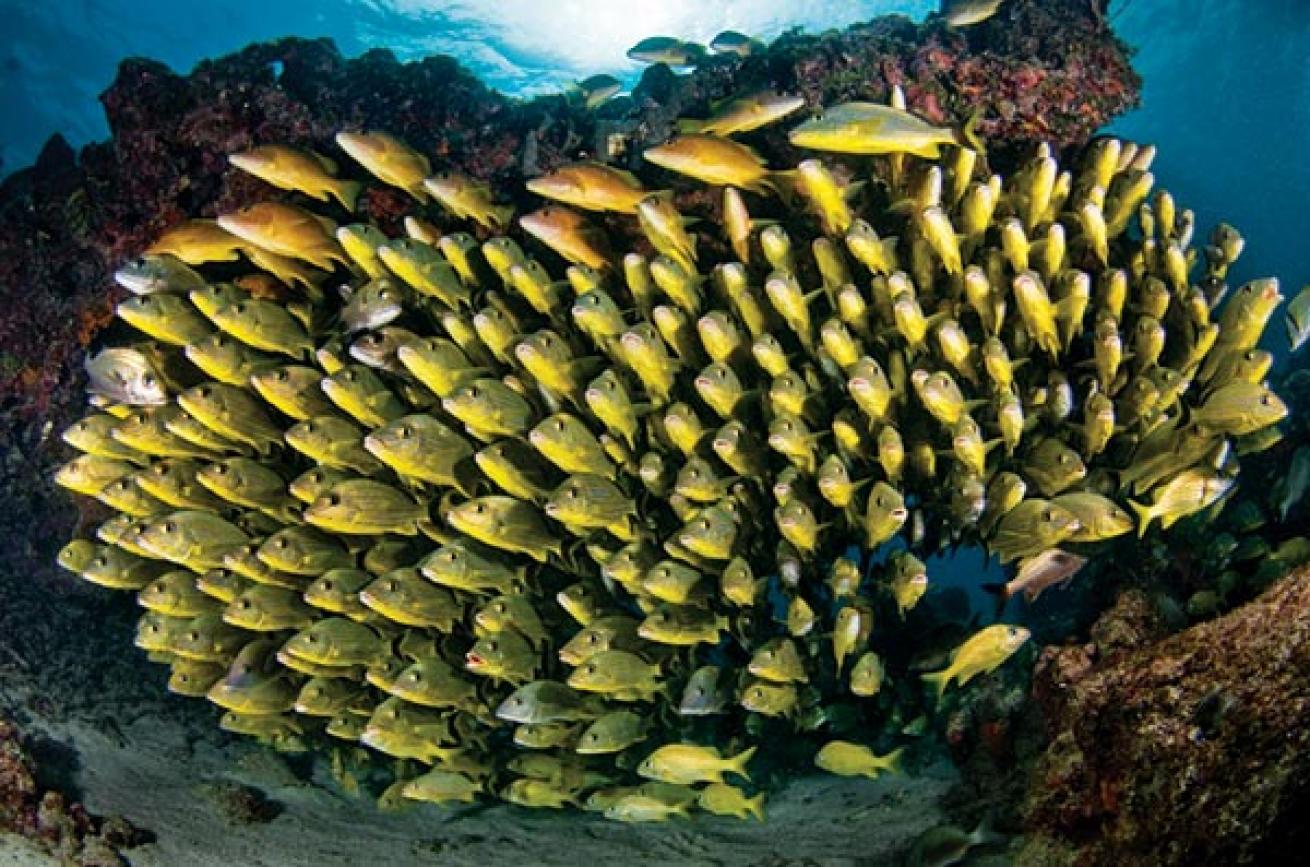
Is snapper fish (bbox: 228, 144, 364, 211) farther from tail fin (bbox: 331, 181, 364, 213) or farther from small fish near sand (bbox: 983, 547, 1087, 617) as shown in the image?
small fish near sand (bbox: 983, 547, 1087, 617)

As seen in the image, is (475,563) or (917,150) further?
(475,563)

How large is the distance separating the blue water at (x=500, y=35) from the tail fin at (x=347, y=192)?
34.1 m

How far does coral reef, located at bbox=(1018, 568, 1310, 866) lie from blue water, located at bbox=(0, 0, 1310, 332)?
1451 inches

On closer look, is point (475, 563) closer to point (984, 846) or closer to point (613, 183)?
point (613, 183)

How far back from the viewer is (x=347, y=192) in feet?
16.9

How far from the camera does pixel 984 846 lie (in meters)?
3.49

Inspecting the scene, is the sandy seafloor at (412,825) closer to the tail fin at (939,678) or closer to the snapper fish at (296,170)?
the tail fin at (939,678)

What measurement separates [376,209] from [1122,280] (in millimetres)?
5133

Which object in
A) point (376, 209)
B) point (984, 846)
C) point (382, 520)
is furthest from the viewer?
point (376, 209)

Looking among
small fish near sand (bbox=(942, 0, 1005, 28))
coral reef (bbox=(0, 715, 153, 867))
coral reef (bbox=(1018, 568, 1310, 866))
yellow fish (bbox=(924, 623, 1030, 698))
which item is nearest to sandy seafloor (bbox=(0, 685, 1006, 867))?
coral reef (bbox=(0, 715, 153, 867))

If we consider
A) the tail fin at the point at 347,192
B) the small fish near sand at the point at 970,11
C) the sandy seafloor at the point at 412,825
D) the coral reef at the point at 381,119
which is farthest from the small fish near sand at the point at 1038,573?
the tail fin at the point at 347,192

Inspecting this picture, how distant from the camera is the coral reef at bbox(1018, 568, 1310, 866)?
6.98 feet

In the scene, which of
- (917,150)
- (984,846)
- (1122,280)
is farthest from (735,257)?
(984,846)

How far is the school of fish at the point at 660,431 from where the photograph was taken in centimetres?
439
